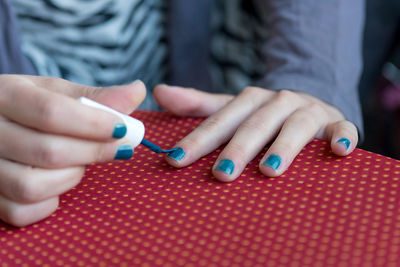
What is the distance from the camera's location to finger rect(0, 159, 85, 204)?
1.21 ft

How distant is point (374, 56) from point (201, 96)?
0.68 metres

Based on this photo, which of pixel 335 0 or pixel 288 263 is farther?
pixel 335 0

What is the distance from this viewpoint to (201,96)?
1.86ft

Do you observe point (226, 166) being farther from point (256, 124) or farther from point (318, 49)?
point (318, 49)

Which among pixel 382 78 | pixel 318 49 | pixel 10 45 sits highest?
pixel 10 45

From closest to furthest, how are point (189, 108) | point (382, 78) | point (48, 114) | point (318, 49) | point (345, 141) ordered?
point (48, 114), point (345, 141), point (189, 108), point (318, 49), point (382, 78)

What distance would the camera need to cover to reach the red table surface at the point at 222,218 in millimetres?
344

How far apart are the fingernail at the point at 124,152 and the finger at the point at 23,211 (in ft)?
0.26

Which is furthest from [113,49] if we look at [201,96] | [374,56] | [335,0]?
[374,56]

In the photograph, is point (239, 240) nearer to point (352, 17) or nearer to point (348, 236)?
point (348, 236)

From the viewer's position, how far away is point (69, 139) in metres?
0.37

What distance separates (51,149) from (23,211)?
69 mm

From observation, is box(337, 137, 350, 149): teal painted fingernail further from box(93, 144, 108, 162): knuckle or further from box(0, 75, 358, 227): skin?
box(93, 144, 108, 162): knuckle

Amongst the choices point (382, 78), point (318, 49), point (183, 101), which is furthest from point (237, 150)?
point (382, 78)
